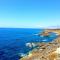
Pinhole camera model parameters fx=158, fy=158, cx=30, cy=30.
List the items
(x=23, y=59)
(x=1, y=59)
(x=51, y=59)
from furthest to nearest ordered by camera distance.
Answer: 1. (x=1, y=59)
2. (x=23, y=59)
3. (x=51, y=59)

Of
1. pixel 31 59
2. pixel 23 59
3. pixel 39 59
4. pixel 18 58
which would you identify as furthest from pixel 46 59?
pixel 18 58

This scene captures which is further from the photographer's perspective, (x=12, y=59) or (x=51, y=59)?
(x=12, y=59)

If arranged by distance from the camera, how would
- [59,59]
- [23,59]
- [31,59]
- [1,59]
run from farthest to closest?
[1,59] → [23,59] → [31,59] → [59,59]

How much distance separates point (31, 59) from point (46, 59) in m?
2.69

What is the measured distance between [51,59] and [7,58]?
9384 mm

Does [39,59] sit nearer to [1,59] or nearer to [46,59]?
[46,59]

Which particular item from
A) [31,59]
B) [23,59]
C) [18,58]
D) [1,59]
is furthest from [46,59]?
[1,59]

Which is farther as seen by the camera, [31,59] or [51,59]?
[31,59]

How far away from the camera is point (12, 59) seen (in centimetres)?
2494

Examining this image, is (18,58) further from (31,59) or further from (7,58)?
(31,59)

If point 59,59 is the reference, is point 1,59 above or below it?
below

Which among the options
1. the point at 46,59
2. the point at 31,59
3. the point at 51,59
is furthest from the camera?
the point at 31,59

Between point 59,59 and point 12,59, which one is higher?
point 59,59

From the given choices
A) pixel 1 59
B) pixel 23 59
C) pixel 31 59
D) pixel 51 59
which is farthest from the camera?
pixel 1 59
